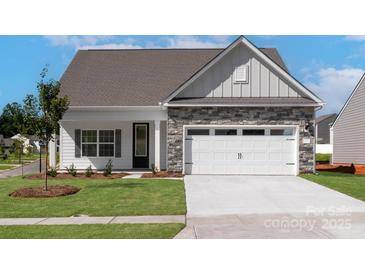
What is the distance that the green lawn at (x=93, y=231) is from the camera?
24.8 feet

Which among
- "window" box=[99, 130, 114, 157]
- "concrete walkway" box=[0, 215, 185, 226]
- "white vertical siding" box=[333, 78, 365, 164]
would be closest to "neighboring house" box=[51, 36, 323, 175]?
"window" box=[99, 130, 114, 157]

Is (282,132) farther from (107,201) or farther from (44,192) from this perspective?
(44,192)

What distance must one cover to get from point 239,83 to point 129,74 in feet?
24.7

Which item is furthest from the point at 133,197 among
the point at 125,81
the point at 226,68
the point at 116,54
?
the point at 116,54

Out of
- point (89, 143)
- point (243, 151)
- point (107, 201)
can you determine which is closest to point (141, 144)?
point (89, 143)

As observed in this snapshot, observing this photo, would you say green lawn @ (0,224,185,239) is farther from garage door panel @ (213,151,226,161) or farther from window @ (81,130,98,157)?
window @ (81,130,98,157)

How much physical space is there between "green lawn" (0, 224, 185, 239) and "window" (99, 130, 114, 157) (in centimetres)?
1366

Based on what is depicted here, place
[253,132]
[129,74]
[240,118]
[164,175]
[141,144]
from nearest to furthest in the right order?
[164,175]
[240,118]
[253,132]
[141,144]
[129,74]

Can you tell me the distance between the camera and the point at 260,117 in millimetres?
19062

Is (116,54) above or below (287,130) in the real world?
above

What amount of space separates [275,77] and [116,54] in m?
11.0

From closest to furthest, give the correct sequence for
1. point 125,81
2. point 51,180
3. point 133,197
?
point 133,197 → point 51,180 → point 125,81

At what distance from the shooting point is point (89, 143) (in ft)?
72.9

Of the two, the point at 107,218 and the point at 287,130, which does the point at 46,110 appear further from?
the point at 287,130
